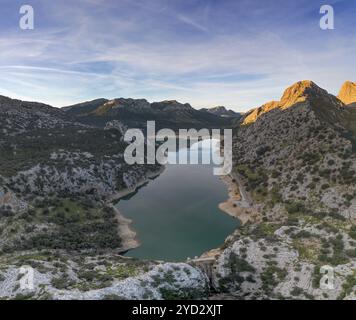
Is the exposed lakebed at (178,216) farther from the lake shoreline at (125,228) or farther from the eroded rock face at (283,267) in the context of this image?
the eroded rock face at (283,267)

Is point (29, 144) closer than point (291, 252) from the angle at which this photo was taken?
No

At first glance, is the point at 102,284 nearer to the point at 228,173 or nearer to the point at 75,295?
the point at 75,295

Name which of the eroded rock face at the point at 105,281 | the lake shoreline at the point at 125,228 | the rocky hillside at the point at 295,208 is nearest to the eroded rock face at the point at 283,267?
the rocky hillside at the point at 295,208

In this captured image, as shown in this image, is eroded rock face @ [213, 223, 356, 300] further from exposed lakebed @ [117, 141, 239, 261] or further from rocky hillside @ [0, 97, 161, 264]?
rocky hillside @ [0, 97, 161, 264]

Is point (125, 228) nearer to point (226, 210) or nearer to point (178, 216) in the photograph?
point (178, 216)

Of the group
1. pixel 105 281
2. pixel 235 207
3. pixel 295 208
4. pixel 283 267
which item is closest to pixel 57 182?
pixel 235 207
